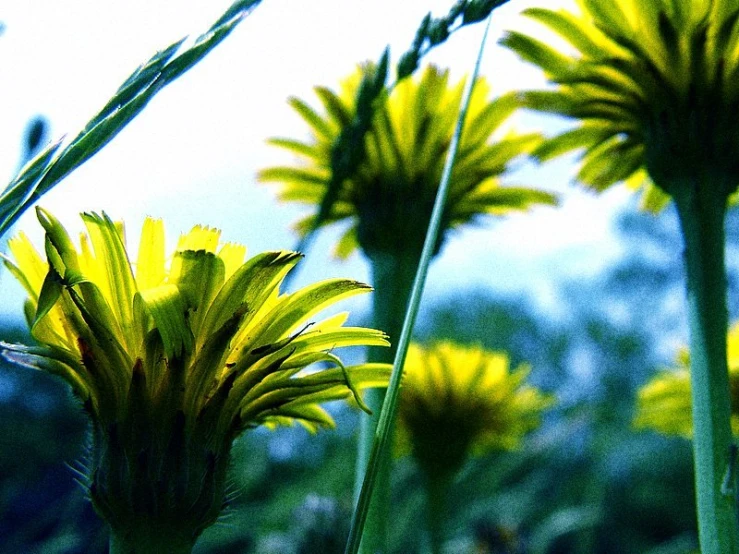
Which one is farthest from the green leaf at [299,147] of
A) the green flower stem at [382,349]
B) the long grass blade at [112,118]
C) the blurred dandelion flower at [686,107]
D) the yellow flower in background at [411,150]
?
the long grass blade at [112,118]

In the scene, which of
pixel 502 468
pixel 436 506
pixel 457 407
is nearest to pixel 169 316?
pixel 436 506

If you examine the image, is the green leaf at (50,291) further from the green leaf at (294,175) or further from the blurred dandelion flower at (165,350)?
the green leaf at (294,175)

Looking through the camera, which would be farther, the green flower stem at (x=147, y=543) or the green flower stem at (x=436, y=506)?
the green flower stem at (x=436, y=506)

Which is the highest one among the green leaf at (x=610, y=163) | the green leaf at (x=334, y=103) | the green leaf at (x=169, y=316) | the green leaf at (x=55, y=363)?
the green leaf at (x=334, y=103)

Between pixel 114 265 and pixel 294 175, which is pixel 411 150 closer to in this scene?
pixel 294 175

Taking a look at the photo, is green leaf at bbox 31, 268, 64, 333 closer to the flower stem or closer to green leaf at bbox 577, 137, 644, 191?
the flower stem

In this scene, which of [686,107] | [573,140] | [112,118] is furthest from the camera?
[573,140]
